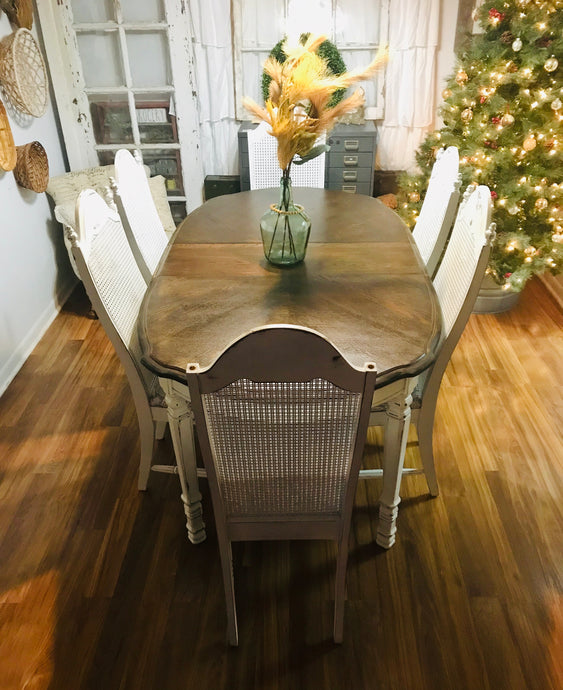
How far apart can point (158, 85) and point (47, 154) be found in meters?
0.81

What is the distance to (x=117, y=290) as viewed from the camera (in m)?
1.75

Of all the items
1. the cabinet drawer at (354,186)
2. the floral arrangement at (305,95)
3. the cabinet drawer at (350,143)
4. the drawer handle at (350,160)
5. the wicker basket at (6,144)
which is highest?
the floral arrangement at (305,95)

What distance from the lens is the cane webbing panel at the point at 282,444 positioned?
1.11 meters

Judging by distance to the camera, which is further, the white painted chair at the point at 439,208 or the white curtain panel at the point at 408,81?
the white curtain panel at the point at 408,81

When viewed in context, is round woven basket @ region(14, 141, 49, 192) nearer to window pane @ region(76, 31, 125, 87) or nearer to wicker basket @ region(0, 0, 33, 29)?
wicker basket @ region(0, 0, 33, 29)

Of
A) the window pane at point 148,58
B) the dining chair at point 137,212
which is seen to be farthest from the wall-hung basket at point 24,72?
the dining chair at point 137,212

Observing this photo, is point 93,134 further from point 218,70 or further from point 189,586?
point 189,586

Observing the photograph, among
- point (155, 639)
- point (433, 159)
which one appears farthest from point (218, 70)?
point (155, 639)

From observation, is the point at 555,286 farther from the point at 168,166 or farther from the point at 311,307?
the point at 168,166

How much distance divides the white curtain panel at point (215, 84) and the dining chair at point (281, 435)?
3.05m

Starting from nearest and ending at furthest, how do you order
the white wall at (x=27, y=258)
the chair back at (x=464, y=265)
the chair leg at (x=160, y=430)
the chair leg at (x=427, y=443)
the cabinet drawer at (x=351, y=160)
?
the chair back at (x=464, y=265)
the chair leg at (x=427, y=443)
the chair leg at (x=160, y=430)
the white wall at (x=27, y=258)
the cabinet drawer at (x=351, y=160)

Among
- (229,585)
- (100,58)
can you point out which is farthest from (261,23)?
(229,585)

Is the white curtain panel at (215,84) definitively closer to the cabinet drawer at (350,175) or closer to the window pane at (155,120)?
the window pane at (155,120)

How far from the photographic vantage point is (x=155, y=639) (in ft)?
5.19
